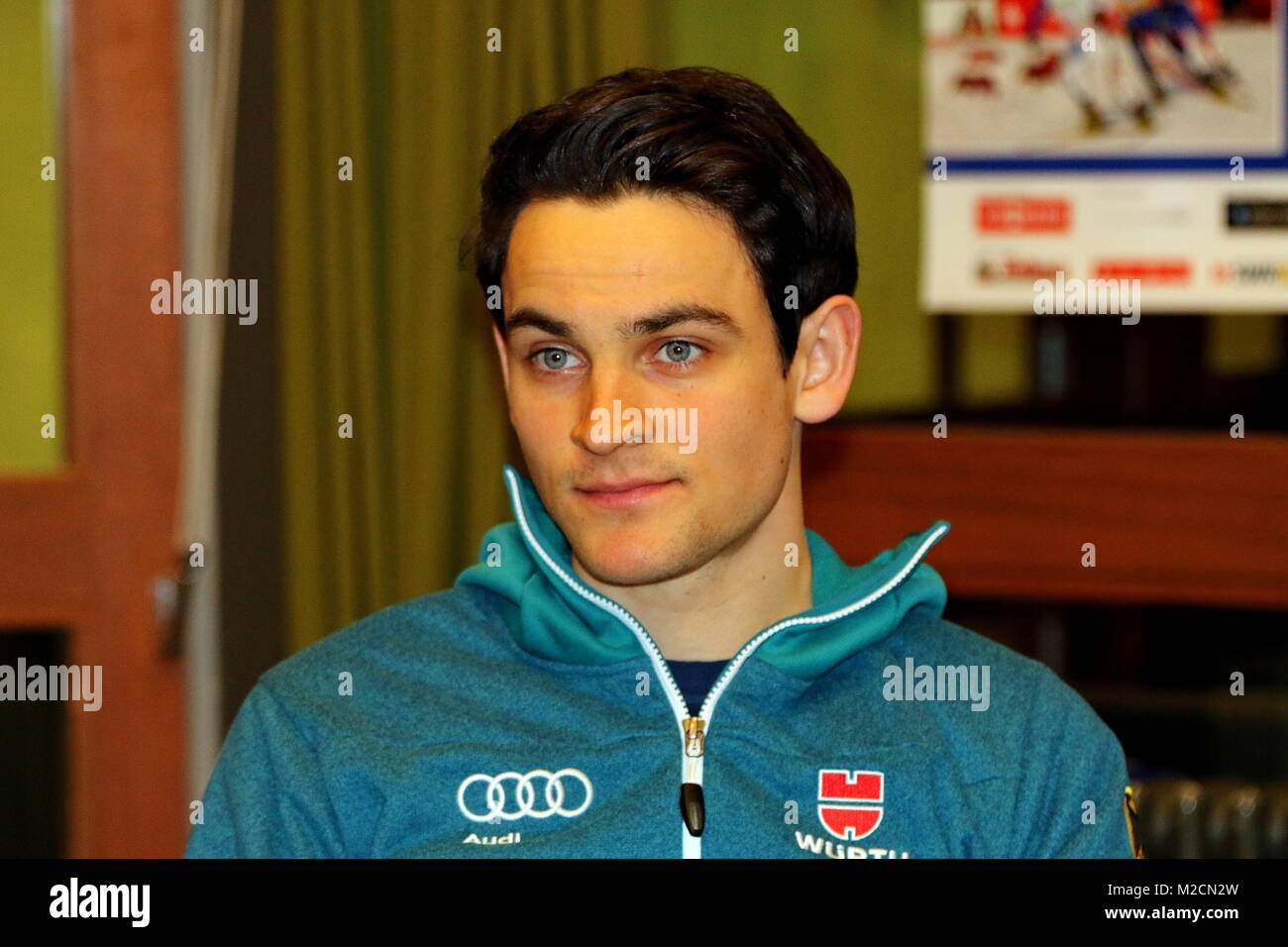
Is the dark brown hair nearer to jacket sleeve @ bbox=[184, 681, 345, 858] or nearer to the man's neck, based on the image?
the man's neck

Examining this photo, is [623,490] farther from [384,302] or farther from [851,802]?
[384,302]

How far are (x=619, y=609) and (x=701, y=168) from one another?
0.35 metres

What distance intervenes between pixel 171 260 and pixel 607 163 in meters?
1.10

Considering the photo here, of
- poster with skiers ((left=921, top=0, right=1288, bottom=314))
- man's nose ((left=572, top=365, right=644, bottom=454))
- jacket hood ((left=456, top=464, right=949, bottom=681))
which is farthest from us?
poster with skiers ((left=921, top=0, right=1288, bottom=314))

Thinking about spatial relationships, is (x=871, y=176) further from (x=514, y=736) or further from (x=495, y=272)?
(x=514, y=736)

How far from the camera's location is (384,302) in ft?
7.25

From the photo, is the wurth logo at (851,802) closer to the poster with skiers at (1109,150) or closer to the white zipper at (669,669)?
the white zipper at (669,669)

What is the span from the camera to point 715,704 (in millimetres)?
1295

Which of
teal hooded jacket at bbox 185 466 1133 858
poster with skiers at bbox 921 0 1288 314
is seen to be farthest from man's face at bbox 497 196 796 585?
poster with skiers at bbox 921 0 1288 314

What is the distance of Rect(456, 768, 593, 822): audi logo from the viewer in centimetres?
124

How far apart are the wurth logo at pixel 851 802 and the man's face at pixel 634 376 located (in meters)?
0.20

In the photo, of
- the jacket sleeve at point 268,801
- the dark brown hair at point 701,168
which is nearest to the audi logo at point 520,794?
the jacket sleeve at point 268,801
